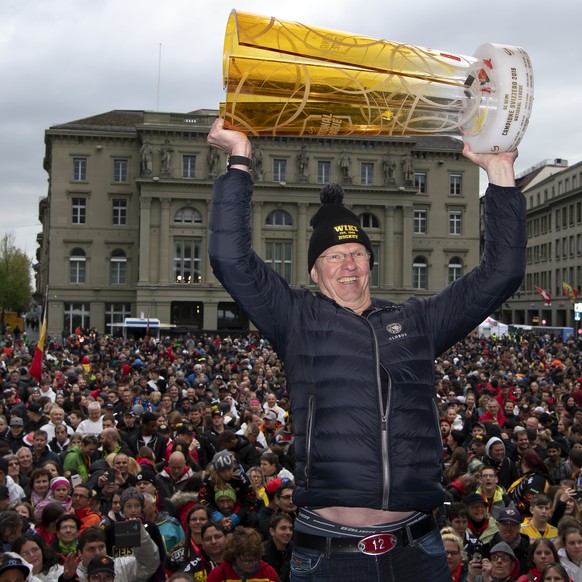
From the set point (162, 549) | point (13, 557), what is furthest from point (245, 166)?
point (162, 549)

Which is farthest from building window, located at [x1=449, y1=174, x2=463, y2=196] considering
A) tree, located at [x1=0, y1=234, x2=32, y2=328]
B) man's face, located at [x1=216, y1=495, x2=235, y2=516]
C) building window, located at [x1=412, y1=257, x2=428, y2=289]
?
man's face, located at [x1=216, y1=495, x2=235, y2=516]

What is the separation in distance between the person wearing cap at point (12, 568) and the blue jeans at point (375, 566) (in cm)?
370

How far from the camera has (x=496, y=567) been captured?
658 cm

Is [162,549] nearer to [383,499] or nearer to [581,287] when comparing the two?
[383,499]

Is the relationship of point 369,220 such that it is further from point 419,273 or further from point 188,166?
point 188,166

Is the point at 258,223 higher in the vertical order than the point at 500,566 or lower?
higher

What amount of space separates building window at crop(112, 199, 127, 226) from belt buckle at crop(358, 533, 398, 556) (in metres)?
65.4

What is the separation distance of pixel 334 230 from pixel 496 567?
4614mm

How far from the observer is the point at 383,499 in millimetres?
A: 2695

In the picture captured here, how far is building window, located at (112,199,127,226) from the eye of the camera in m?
66.1

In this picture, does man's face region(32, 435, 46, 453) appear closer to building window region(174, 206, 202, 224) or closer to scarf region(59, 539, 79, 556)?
scarf region(59, 539, 79, 556)

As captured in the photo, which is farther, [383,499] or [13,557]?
[13,557]

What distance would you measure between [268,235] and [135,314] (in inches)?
508

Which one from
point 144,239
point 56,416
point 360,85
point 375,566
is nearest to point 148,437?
point 56,416
